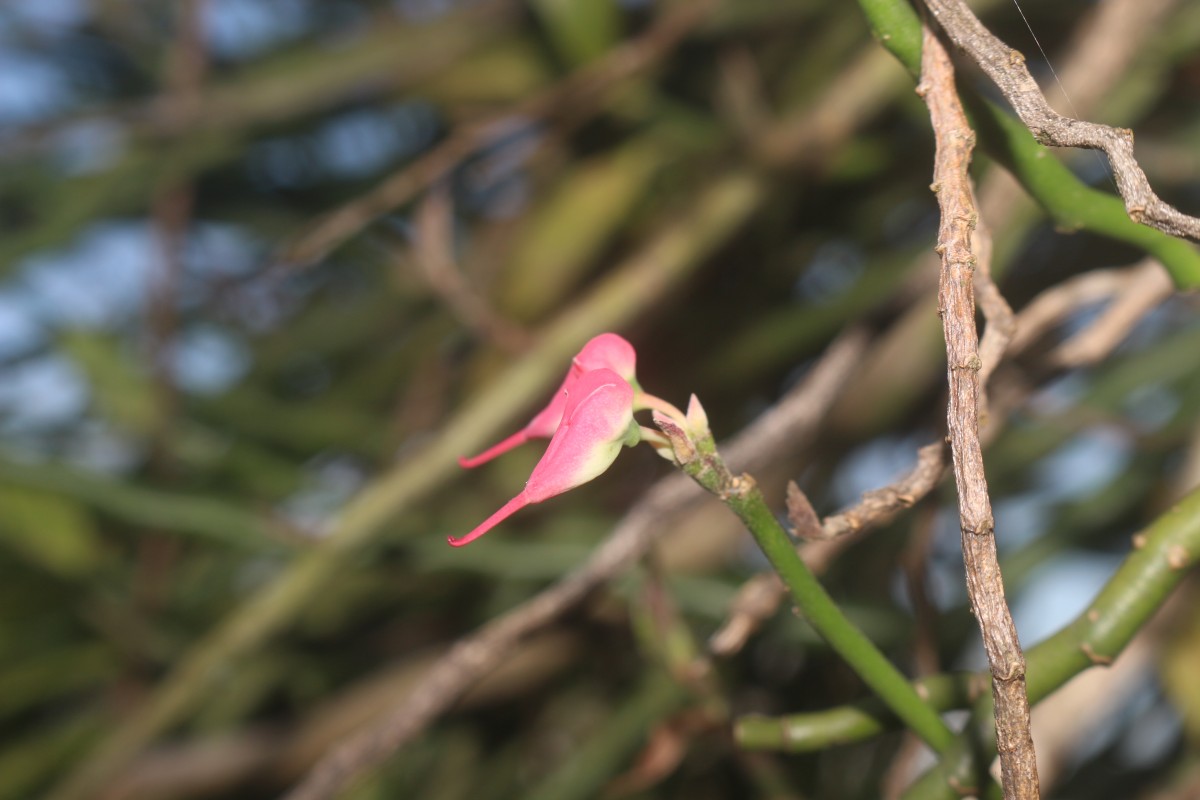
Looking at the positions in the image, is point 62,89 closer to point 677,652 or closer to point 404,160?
point 404,160

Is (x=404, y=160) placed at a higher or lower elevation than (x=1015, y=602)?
higher

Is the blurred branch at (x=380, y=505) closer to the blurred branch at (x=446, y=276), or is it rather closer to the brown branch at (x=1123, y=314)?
the blurred branch at (x=446, y=276)

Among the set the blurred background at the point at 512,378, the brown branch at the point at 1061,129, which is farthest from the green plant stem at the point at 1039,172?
the blurred background at the point at 512,378

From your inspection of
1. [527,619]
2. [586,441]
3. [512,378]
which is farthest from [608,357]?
[512,378]

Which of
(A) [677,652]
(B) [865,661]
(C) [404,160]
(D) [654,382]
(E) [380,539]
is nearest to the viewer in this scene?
(B) [865,661]

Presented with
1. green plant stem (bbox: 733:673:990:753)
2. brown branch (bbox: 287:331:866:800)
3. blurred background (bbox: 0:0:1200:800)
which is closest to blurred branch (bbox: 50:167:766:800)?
blurred background (bbox: 0:0:1200:800)

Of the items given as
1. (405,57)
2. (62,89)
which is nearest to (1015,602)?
(405,57)

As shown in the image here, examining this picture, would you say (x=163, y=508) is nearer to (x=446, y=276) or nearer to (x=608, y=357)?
(x=446, y=276)
